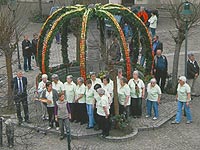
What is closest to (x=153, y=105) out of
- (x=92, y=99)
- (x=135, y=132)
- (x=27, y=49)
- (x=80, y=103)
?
(x=135, y=132)

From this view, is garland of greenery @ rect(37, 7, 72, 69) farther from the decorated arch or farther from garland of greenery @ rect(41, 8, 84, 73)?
garland of greenery @ rect(41, 8, 84, 73)

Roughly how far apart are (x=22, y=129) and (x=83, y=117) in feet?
6.22

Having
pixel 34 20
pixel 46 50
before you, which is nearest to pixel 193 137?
pixel 46 50

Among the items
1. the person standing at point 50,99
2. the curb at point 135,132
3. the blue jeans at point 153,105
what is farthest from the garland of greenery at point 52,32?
the curb at point 135,132

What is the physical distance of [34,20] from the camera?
33.5m

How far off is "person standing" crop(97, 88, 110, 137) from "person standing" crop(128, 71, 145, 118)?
1664mm

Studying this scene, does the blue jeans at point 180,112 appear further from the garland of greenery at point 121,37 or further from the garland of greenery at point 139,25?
the garland of greenery at point 139,25

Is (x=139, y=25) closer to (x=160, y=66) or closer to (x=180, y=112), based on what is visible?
(x=160, y=66)

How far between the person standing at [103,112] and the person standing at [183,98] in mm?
2464

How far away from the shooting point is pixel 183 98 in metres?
14.4

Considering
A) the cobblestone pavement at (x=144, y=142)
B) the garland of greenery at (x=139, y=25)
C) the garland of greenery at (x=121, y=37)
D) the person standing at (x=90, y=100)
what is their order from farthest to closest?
the garland of greenery at (x=139, y=25) → the garland of greenery at (x=121, y=37) → the person standing at (x=90, y=100) → the cobblestone pavement at (x=144, y=142)

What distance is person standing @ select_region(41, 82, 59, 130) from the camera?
1382cm

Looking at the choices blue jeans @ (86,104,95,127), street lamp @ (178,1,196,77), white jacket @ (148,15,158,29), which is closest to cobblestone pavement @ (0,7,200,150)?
blue jeans @ (86,104,95,127)

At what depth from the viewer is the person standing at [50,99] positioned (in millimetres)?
13821
